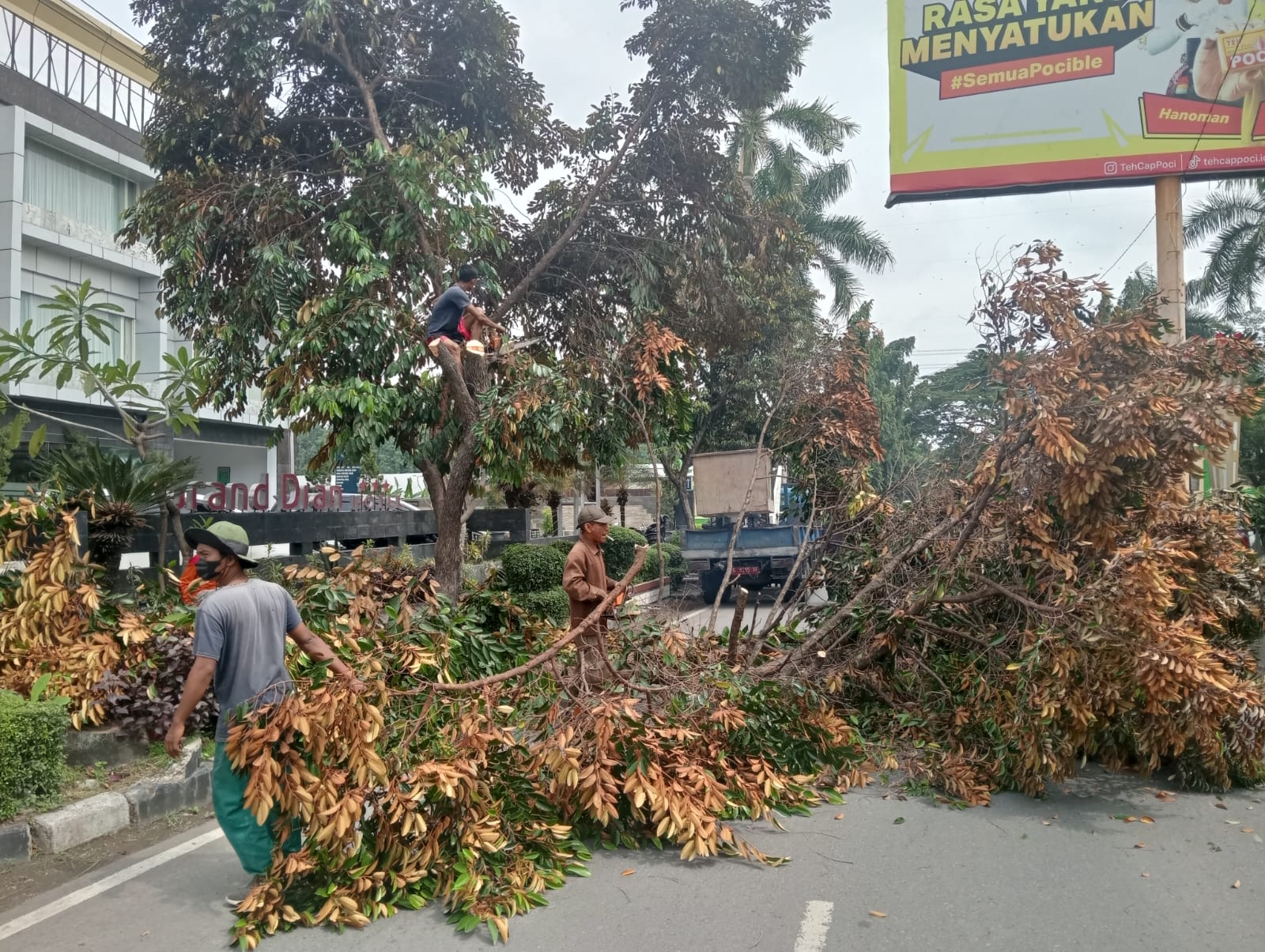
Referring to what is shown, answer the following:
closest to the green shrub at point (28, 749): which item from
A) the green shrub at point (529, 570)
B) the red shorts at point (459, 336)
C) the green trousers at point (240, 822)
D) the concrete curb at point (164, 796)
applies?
the concrete curb at point (164, 796)

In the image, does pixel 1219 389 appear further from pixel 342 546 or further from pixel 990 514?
pixel 342 546

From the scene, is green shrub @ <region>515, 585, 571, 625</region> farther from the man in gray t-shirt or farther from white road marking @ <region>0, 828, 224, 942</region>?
the man in gray t-shirt

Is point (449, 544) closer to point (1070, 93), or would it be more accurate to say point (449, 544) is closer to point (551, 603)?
point (551, 603)

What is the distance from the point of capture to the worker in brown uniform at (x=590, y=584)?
5.70 m

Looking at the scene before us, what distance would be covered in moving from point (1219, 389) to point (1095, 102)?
394 inches

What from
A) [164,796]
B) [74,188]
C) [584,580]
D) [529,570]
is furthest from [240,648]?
[74,188]

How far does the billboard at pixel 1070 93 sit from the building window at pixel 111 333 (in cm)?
1623

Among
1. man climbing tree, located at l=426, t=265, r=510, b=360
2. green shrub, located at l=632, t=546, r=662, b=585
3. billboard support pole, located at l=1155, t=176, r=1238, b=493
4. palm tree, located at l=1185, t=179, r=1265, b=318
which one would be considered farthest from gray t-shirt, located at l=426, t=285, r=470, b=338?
palm tree, located at l=1185, t=179, r=1265, b=318

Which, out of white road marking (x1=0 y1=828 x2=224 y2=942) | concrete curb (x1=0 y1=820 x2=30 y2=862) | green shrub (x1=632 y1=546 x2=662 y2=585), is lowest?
A: white road marking (x1=0 y1=828 x2=224 y2=942)

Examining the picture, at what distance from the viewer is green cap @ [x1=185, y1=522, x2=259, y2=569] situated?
14.4ft

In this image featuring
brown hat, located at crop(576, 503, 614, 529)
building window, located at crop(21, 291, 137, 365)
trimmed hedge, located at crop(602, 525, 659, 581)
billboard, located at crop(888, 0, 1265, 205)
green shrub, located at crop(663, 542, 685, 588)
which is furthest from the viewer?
building window, located at crop(21, 291, 137, 365)

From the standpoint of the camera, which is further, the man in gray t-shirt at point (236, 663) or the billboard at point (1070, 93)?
the billboard at point (1070, 93)

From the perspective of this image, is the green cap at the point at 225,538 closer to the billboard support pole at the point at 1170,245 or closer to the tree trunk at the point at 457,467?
the tree trunk at the point at 457,467

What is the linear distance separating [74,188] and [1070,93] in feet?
66.5
